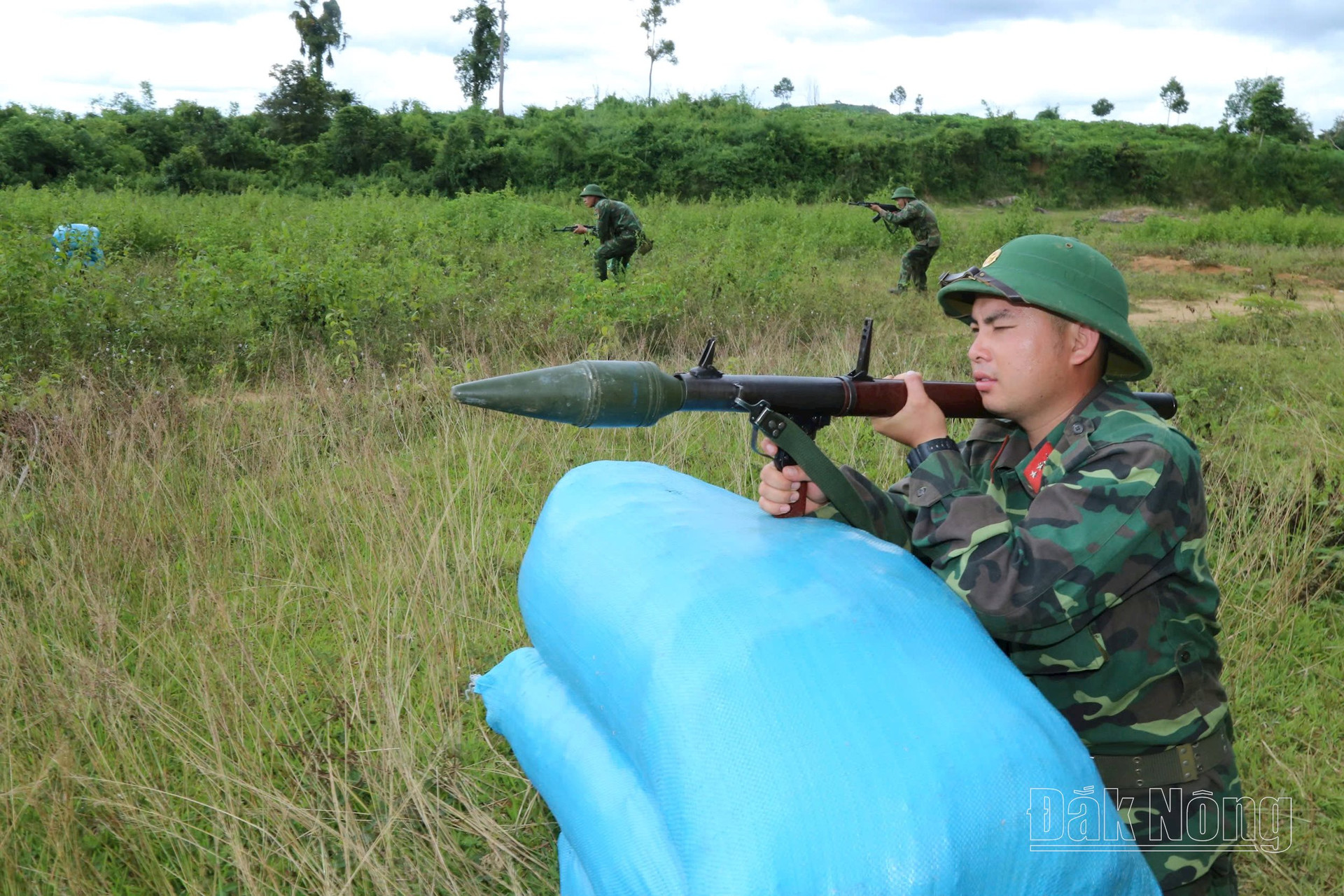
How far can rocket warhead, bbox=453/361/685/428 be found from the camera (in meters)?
1.43

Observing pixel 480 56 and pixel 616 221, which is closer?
pixel 616 221

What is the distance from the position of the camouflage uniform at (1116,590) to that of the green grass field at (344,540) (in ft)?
3.60

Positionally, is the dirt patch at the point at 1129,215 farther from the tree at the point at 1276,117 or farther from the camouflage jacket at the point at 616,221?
the camouflage jacket at the point at 616,221

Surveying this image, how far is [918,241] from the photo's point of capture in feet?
42.4

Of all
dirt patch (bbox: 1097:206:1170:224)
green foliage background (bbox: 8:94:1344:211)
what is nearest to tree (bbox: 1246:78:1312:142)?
green foliage background (bbox: 8:94:1344:211)

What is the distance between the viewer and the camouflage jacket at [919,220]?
41.8ft

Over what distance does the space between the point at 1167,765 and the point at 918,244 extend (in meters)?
11.5

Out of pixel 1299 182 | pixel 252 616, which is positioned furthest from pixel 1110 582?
pixel 1299 182

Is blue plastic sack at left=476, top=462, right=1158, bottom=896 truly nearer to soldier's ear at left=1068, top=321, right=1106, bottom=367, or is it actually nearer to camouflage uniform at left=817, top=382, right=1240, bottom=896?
camouflage uniform at left=817, top=382, right=1240, bottom=896

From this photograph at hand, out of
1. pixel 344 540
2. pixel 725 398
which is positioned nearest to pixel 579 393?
pixel 725 398

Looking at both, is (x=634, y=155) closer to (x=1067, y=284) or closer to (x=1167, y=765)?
(x=1067, y=284)

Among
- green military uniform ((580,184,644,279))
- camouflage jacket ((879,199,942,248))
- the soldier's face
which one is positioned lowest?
the soldier's face

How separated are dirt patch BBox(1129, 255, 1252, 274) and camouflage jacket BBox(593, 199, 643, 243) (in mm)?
8110

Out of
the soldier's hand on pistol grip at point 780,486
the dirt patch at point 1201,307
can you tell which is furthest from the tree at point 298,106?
the soldier's hand on pistol grip at point 780,486
